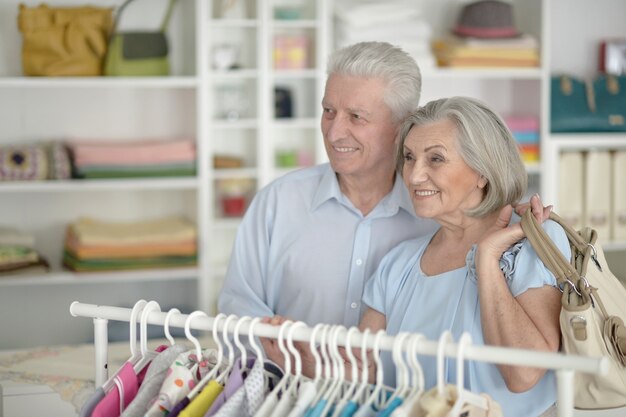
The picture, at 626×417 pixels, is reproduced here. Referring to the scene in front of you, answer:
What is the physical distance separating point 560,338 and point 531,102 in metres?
2.71

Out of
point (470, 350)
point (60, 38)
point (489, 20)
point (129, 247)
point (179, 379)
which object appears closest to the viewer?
point (470, 350)

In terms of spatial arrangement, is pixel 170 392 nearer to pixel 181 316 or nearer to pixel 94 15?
pixel 181 316

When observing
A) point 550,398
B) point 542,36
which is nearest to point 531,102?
point 542,36

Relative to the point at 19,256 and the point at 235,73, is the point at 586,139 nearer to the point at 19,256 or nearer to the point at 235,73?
the point at 235,73

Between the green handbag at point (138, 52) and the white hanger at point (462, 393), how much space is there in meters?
2.68

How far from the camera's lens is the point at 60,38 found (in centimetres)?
375

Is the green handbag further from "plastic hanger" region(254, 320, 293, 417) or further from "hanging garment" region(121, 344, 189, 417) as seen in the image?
"plastic hanger" region(254, 320, 293, 417)

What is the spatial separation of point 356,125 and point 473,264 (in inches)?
19.6

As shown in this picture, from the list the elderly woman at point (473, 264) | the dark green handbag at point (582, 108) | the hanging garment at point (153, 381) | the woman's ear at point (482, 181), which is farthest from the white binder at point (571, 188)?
the hanging garment at point (153, 381)

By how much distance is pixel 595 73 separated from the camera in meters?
4.55

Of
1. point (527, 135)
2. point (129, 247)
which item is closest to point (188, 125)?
point (129, 247)

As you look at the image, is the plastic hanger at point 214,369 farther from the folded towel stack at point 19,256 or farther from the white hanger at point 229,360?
the folded towel stack at point 19,256

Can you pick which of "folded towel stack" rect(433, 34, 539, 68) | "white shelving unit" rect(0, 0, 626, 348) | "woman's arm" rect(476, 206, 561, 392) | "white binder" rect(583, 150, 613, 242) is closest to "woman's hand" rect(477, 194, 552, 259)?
"woman's arm" rect(476, 206, 561, 392)

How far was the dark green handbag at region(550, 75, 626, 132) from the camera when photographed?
421 cm
